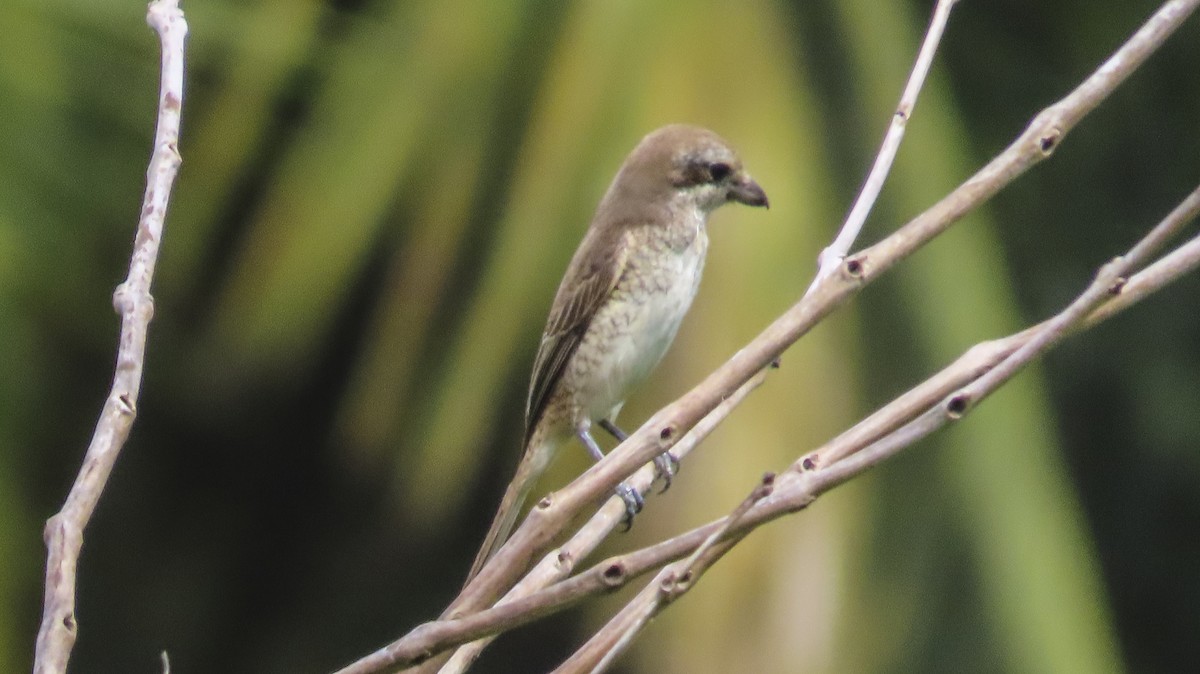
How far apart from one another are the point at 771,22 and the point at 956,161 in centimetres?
54

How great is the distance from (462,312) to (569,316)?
349 mm

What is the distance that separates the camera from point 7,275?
3650 mm

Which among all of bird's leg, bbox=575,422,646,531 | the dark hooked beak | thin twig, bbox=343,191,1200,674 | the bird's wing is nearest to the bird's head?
the dark hooked beak

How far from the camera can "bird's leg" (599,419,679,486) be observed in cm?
258

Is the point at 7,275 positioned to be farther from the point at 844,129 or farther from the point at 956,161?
the point at 956,161

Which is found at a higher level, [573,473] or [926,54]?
[926,54]

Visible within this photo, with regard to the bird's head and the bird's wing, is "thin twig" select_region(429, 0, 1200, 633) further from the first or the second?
the bird's wing

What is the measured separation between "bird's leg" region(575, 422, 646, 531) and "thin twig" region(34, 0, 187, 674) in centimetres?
75

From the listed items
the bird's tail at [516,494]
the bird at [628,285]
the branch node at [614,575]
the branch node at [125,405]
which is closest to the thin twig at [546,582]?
the branch node at [614,575]

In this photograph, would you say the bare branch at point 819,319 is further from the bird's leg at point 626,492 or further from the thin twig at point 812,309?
the bird's leg at point 626,492

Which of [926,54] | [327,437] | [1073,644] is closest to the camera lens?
[926,54]

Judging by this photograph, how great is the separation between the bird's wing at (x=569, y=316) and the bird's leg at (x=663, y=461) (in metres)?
0.23

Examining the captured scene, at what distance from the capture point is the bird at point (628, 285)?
11.0ft

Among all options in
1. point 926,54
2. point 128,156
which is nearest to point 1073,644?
point 926,54
